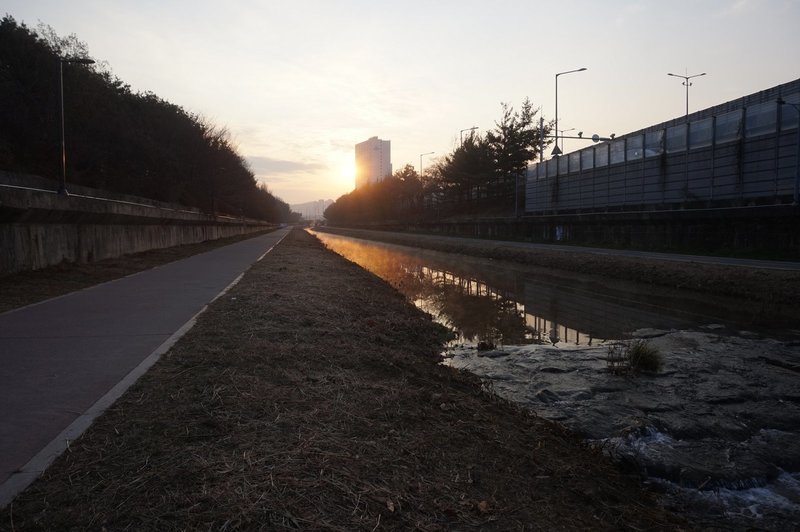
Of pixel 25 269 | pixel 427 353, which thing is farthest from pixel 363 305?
pixel 25 269

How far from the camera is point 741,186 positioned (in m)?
25.5

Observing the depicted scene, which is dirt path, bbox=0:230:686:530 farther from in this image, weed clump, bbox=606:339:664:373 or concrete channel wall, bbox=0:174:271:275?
concrete channel wall, bbox=0:174:271:275

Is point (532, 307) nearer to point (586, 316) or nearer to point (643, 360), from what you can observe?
point (586, 316)

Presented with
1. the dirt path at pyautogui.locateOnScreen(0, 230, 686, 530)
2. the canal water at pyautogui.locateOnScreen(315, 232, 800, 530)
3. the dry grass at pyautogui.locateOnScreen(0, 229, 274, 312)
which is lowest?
the canal water at pyautogui.locateOnScreen(315, 232, 800, 530)

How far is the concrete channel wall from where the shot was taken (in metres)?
Answer: 12.5

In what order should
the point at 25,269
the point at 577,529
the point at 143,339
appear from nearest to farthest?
the point at 577,529, the point at 143,339, the point at 25,269

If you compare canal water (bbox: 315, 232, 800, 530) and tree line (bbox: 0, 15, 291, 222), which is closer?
canal water (bbox: 315, 232, 800, 530)

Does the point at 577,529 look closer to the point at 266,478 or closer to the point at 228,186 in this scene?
the point at 266,478

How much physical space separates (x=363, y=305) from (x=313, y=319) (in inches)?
108

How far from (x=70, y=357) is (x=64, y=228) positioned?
11509 mm

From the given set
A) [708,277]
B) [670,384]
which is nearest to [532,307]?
[708,277]

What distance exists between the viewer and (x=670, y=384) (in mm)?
6852

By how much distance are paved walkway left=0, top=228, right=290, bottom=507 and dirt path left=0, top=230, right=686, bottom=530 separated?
0.71ft

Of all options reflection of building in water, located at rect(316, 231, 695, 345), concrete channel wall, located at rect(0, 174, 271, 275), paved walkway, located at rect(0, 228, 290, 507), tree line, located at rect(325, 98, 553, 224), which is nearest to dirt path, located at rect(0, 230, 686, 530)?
paved walkway, located at rect(0, 228, 290, 507)
